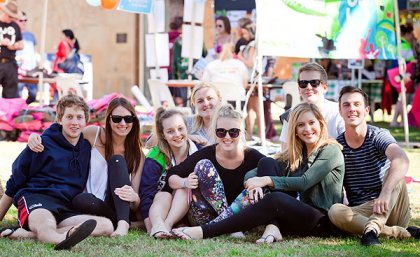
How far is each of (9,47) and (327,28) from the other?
521 centimetres

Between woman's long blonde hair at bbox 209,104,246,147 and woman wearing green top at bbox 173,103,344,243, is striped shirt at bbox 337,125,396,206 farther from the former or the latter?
woman's long blonde hair at bbox 209,104,246,147

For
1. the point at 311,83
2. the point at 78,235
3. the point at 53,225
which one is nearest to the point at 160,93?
the point at 311,83

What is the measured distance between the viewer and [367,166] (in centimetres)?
552

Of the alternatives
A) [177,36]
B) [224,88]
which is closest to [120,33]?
[177,36]

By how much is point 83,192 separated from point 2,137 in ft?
22.4

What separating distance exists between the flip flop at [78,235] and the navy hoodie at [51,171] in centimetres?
66

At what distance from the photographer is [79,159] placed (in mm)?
5711

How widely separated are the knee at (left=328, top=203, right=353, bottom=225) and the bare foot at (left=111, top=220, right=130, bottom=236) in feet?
4.09

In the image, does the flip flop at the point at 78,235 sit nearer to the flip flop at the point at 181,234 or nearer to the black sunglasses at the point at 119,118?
the flip flop at the point at 181,234

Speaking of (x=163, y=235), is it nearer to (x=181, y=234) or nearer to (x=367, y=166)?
(x=181, y=234)

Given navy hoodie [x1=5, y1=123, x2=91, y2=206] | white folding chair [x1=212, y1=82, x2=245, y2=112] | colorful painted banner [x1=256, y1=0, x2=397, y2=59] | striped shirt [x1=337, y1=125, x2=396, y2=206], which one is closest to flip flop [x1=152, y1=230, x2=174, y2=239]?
navy hoodie [x1=5, y1=123, x2=91, y2=206]

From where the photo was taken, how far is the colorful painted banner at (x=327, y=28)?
9602 mm

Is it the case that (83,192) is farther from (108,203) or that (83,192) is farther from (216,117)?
A: (216,117)

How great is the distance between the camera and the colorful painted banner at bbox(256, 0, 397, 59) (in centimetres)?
960
